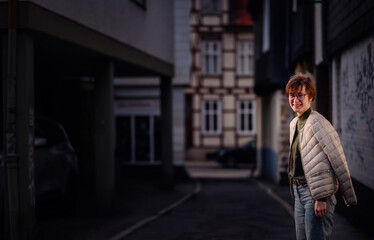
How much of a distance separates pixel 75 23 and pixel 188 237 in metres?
3.57

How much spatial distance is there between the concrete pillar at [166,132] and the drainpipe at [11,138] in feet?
32.4

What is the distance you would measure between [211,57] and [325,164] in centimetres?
3328

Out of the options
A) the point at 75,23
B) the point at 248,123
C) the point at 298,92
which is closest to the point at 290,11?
the point at 75,23

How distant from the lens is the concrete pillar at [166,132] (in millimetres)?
18172

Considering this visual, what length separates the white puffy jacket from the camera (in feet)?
17.1

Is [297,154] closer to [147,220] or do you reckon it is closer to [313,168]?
[313,168]

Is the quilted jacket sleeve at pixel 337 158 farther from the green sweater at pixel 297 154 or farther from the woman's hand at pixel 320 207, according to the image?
the green sweater at pixel 297 154

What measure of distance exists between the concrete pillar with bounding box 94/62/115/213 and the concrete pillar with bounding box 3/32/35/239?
4.09 meters

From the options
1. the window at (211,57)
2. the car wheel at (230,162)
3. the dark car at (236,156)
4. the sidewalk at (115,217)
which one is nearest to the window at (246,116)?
the window at (211,57)

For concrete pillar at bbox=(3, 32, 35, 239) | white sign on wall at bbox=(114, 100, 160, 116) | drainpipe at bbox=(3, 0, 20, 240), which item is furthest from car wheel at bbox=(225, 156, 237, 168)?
drainpipe at bbox=(3, 0, 20, 240)

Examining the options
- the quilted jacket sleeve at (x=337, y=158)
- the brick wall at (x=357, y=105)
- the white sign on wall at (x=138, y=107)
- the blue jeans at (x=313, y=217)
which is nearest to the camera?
the quilted jacket sleeve at (x=337, y=158)

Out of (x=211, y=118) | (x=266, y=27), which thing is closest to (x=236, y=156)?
(x=211, y=118)

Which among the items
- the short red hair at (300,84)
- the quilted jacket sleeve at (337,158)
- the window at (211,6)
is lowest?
the quilted jacket sleeve at (337,158)

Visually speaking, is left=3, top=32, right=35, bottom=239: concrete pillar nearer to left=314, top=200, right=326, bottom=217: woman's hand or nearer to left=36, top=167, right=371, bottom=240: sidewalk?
left=36, top=167, right=371, bottom=240: sidewalk
